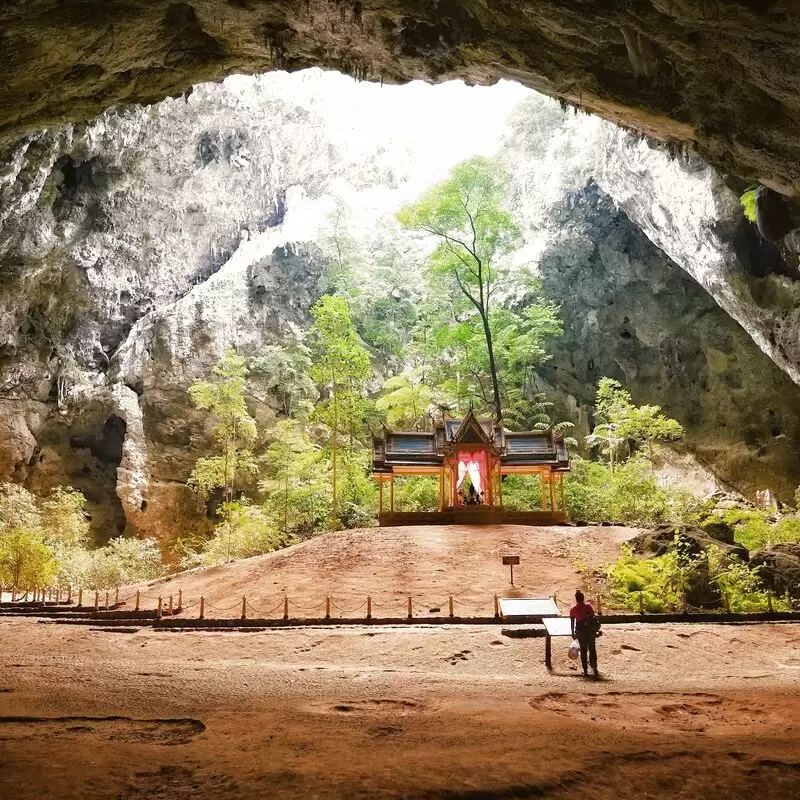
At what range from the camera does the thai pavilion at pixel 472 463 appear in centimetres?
2009

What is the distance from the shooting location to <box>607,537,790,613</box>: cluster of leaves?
36.6ft

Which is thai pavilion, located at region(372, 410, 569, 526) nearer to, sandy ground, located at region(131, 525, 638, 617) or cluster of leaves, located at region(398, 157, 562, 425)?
sandy ground, located at region(131, 525, 638, 617)

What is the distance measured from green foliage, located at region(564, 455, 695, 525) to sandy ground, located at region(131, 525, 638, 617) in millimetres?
2811

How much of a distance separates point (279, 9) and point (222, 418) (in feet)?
65.5

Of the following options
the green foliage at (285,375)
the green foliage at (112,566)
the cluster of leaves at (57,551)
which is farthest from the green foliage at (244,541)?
the green foliage at (285,375)

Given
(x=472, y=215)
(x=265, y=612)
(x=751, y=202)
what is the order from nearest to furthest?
(x=265, y=612) → (x=751, y=202) → (x=472, y=215)

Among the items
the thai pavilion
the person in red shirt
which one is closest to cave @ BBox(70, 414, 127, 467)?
the thai pavilion

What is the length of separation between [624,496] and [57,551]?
20.6 meters

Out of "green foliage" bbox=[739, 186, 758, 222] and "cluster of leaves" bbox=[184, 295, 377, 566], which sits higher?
"green foliage" bbox=[739, 186, 758, 222]

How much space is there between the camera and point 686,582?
1143cm

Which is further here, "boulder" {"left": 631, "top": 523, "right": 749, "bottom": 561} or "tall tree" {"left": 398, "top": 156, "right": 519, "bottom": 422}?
"tall tree" {"left": 398, "top": 156, "right": 519, "bottom": 422}

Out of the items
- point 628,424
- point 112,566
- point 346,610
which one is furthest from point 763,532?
point 112,566

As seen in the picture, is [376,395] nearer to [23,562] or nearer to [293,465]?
[293,465]

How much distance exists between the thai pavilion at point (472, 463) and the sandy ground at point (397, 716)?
10.6m
